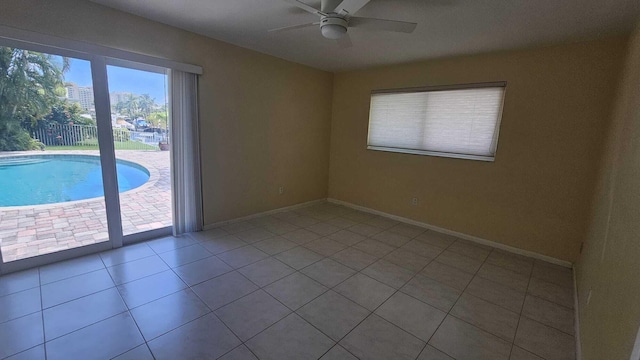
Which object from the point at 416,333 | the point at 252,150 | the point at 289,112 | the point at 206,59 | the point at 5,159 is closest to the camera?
the point at 416,333

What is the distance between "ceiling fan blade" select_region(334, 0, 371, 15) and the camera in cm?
168

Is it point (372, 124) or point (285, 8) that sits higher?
point (285, 8)

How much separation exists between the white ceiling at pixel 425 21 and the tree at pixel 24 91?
0.75m

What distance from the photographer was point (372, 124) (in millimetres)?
4383

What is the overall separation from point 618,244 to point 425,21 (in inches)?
84.2

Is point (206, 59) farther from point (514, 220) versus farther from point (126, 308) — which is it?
point (514, 220)

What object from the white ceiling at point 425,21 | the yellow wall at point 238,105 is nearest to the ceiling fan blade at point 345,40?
the white ceiling at point 425,21

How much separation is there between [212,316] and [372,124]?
3.59 m

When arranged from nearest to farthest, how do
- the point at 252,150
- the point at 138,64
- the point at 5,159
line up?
the point at 5,159 < the point at 138,64 < the point at 252,150

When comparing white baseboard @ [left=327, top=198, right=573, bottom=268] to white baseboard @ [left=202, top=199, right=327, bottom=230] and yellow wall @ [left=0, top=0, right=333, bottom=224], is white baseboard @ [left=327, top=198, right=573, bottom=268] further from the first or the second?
yellow wall @ [left=0, top=0, right=333, bottom=224]

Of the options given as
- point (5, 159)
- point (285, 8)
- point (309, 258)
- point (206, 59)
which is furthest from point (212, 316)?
point (206, 59)

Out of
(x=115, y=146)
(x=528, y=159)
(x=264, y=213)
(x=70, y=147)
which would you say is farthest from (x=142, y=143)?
(x=528, y=159)

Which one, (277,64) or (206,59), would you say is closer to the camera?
(206,59)

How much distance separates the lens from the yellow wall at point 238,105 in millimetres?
2322
